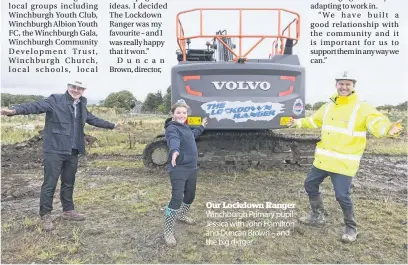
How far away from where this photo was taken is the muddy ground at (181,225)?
355 centimetres

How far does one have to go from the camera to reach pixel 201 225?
4270 mm

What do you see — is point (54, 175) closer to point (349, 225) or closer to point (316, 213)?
point (316, 213)

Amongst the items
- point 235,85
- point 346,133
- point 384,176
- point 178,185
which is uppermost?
point 235,85

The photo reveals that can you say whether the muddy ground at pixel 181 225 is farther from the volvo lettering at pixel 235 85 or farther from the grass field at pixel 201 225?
the volvo lettering at pixel 235 85

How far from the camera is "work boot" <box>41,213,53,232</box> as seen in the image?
161 inches

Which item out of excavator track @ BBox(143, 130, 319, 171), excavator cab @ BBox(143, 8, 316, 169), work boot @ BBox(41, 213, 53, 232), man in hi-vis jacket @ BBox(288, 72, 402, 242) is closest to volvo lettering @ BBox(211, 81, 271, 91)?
excavator cab @ BBox(143, 8, 316, 169)

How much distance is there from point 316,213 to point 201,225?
4.38ft

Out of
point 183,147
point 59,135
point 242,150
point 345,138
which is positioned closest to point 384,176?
point 242,150

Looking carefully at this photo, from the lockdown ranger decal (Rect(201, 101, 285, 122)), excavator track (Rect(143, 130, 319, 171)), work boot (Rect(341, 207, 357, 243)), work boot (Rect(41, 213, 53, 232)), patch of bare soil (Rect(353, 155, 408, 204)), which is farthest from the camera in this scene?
excavator track (Rect(143, 130, 319, 171))

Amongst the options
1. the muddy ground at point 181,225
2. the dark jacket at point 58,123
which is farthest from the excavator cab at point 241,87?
the dark jacket at point 58,123

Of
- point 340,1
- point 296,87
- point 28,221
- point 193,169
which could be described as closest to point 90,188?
point 28,221

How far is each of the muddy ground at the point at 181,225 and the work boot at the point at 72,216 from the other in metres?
0.08

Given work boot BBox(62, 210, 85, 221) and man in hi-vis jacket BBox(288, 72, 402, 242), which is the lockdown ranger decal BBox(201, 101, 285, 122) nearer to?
man in hi-vis jacket BBox(288, 72, 402, 242)

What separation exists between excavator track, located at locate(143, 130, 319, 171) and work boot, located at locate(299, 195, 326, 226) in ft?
8.22
